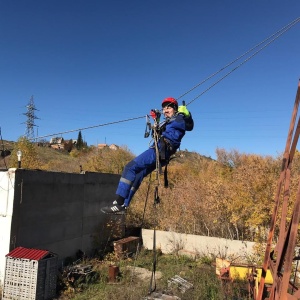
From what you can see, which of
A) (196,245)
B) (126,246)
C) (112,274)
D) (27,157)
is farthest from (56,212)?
(27,157)

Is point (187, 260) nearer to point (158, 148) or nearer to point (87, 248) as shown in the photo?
point (87, 248)

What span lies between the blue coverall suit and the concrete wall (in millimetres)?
6648

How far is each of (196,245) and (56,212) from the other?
7215mm

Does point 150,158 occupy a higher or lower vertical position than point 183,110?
lower

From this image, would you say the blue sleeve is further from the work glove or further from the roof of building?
the roof of building

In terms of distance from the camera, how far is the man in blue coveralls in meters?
5.29

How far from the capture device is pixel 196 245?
16.4m

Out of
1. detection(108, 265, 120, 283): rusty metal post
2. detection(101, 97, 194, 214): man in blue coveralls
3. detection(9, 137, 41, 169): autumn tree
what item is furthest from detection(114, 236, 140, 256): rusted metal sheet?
detection(9, 137, 41, 169): autumn tree

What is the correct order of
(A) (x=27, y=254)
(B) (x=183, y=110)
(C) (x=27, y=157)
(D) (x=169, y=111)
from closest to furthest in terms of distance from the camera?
(B) (x=183, y=110), (D) (x=169, y=111), (A) (x=27, y=254), (C) (x=27, y=157)

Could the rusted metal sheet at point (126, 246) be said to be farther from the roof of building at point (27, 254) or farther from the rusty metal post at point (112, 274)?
the roof of building at point (27, 254)

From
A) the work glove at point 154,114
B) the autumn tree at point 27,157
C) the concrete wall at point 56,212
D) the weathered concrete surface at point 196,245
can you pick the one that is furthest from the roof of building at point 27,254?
the autumn tree at point 27,157

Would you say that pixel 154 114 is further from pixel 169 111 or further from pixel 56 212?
pixel 56 212

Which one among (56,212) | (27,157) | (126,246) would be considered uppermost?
(27,157)

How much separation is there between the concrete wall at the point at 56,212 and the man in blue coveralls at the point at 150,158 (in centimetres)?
644
